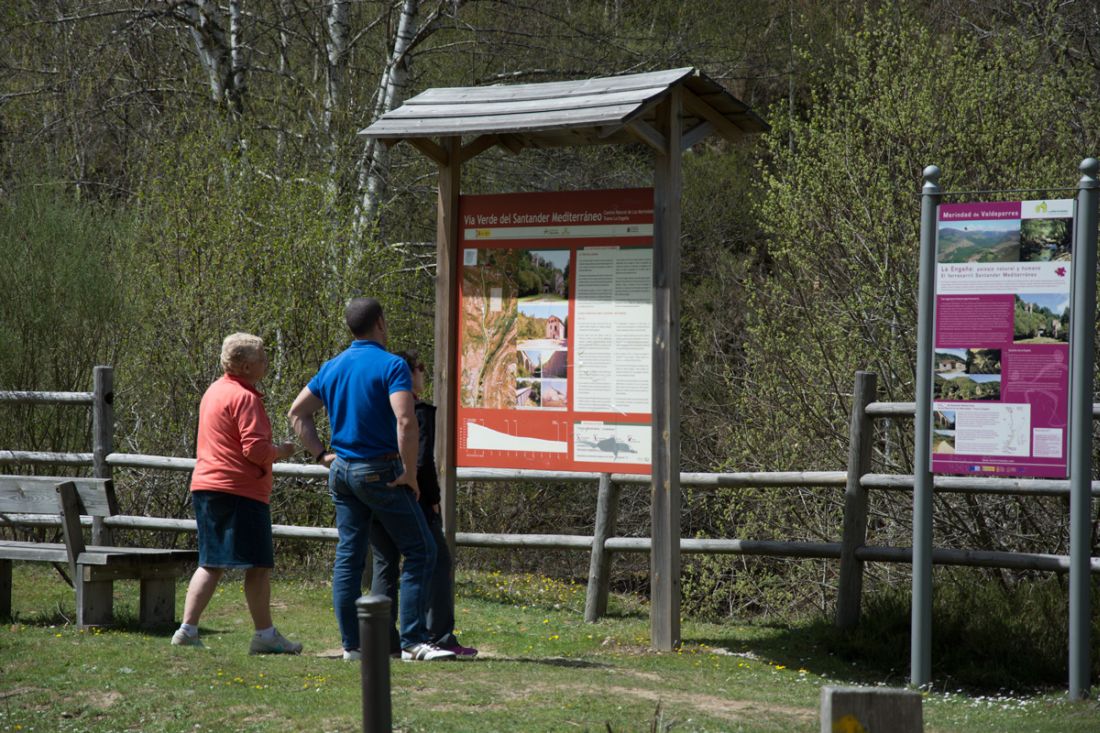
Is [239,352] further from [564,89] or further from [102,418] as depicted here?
[102,418]

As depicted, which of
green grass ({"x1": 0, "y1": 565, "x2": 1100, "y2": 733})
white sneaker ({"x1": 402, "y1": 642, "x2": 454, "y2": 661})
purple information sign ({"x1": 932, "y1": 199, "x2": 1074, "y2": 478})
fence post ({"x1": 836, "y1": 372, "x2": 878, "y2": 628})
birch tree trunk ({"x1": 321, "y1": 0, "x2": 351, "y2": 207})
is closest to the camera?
green grass ({"x1": 0, "y1": 565, "x2": 1100, "y2": 733})

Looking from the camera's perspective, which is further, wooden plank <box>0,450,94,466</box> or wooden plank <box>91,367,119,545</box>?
wooden plank <box>0,450,94,466</box>

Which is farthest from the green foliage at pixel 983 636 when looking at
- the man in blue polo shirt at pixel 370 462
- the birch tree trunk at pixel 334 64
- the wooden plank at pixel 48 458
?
the birch tree trunk at pixel 334 64

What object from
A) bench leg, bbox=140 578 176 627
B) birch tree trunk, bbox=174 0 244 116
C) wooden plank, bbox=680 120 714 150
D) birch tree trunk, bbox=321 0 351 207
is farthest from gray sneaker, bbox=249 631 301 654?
birch tree trunk, bbox=174 0 244 116

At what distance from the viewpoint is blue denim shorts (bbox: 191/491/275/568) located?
21.6ft

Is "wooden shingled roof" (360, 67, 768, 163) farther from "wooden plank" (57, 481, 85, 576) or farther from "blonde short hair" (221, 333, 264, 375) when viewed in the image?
"wooden plank" (57, 481, 85, 576)

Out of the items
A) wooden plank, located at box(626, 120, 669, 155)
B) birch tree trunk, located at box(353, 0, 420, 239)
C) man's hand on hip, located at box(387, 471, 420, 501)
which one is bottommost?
man's hand on hip, located at box(387, 471, 420, 501)

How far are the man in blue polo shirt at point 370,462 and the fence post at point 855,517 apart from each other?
8.86 ft

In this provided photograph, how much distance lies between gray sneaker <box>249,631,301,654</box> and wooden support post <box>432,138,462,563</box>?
3.99ft

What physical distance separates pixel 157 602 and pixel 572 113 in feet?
12.5

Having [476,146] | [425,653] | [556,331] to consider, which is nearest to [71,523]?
[425,653]

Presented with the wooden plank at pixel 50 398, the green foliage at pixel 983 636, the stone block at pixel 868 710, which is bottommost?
the green foliage at pixel 983 636

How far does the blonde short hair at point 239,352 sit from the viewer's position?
661 cm

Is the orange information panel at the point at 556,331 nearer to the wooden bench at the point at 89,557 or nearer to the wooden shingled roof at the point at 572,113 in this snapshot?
the wooden shingled roof at the point at 572,113
